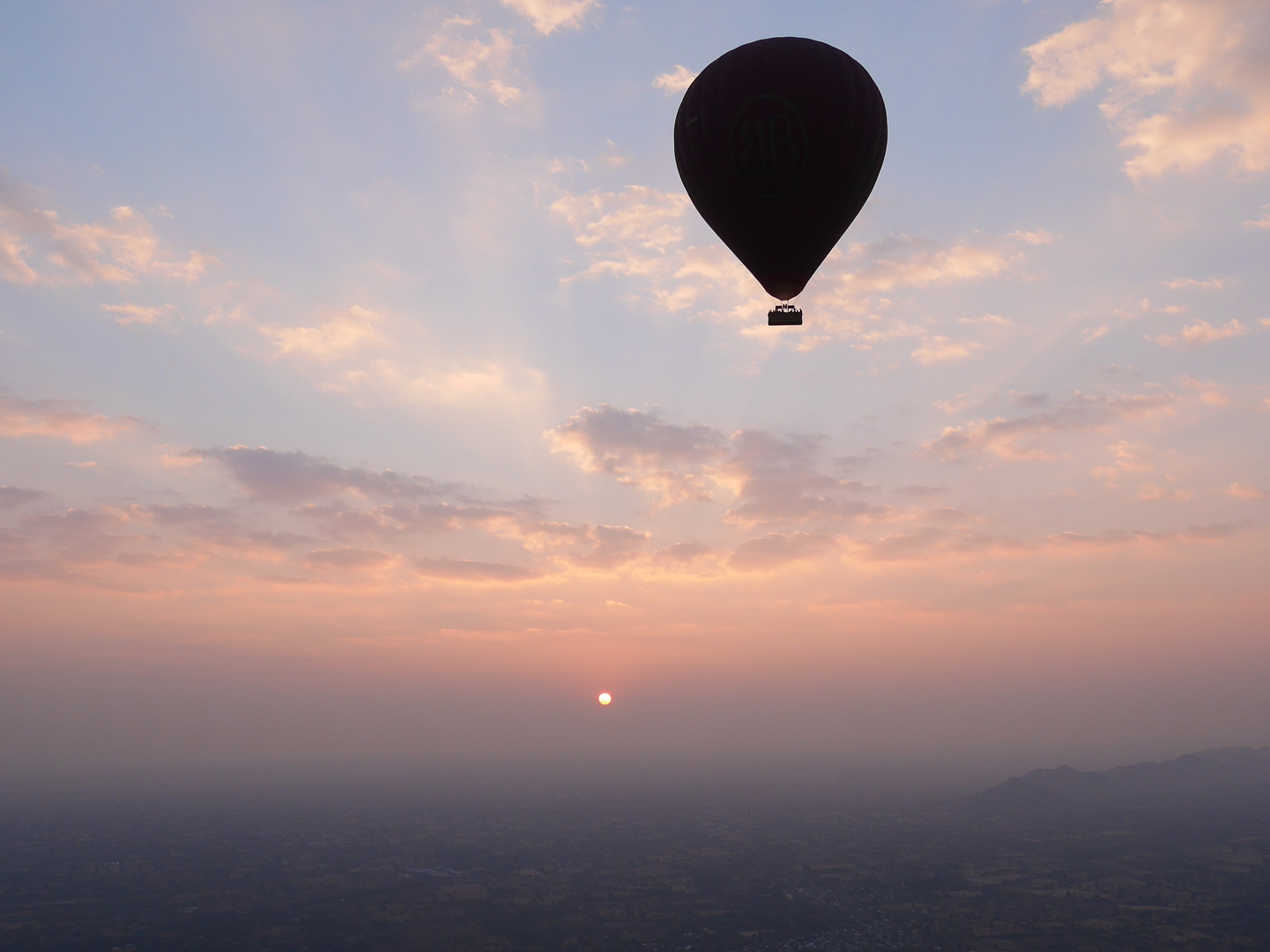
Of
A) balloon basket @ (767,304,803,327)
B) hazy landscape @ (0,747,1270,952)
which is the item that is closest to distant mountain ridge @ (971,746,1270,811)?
hazy landscape @ (0,747,1270,952)

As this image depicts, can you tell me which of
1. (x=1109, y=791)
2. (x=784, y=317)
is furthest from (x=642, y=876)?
(x=1109, y=791)

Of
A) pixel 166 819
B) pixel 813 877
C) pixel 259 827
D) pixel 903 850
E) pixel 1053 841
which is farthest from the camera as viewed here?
pixel 166 819

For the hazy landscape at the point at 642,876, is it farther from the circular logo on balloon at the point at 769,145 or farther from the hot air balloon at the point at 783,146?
the circular logo on balloon at the point at 769,145

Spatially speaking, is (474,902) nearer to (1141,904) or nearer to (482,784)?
(1141,904)

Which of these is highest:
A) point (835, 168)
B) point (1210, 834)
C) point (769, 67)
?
point (769, 67)

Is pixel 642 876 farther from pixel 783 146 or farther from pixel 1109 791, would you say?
pixel 1109 791

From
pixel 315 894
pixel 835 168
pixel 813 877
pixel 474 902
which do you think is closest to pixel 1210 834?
pixel 813 877

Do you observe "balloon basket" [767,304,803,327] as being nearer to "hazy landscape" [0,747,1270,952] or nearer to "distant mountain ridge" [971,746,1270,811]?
"hazy landscape" [0,747,1270,952]
